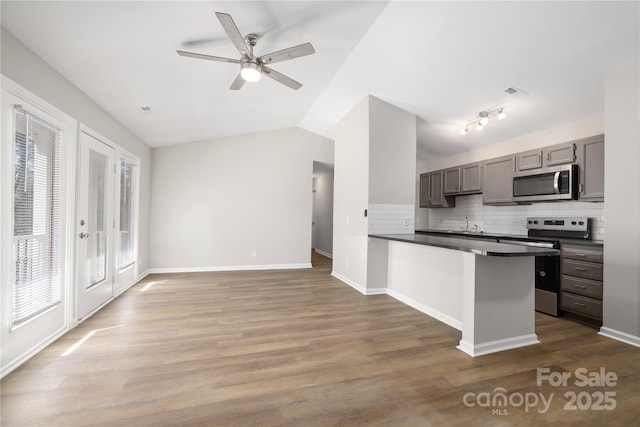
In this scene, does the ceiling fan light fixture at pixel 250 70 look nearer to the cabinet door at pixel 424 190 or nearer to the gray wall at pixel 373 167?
the gray wall at pixel 373 167

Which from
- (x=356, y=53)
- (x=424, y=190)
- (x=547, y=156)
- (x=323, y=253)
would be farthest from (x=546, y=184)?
(x=323, y=253)

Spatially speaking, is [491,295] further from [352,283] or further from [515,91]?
[515,91]

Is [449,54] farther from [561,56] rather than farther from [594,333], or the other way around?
[594,333]

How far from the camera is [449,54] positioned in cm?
292

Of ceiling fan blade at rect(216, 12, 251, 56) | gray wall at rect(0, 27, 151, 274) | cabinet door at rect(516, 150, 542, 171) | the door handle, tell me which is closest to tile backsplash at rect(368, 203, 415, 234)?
cabinet door at rect(516, 150, 542, 171)

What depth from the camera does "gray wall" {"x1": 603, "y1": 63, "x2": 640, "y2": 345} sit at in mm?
2516

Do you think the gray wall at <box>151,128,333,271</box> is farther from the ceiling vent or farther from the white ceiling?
the ceiling vent

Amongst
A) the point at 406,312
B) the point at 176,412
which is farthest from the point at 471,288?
the point at 176,412

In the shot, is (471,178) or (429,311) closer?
(429,311)

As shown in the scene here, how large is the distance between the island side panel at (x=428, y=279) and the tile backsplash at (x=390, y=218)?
0.27 metres

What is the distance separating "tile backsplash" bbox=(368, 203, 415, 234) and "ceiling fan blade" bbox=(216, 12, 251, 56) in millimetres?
2596

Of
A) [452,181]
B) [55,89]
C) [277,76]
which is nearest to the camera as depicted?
[55,89]

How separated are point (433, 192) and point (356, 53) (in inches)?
139

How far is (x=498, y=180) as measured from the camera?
4.38 metres
